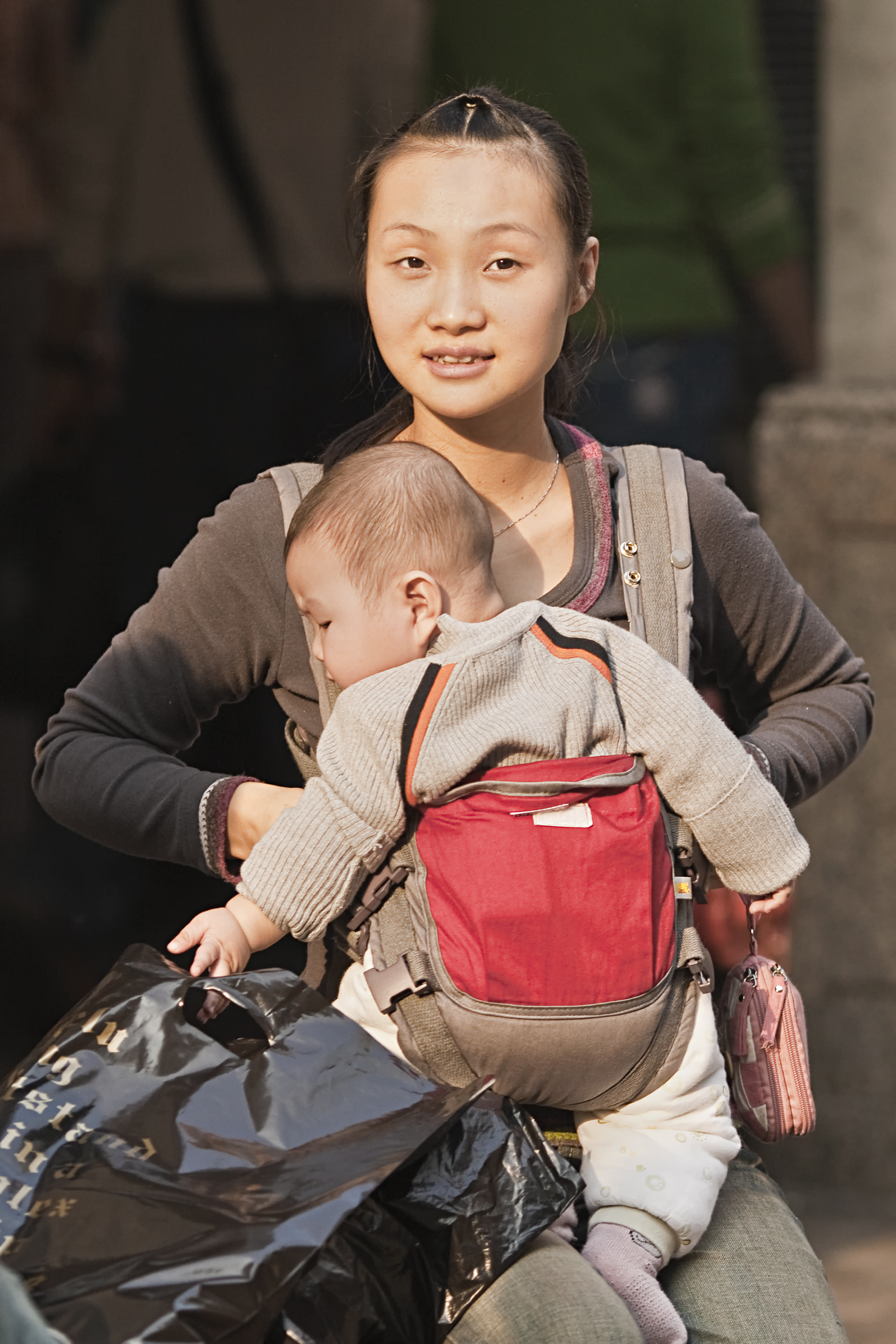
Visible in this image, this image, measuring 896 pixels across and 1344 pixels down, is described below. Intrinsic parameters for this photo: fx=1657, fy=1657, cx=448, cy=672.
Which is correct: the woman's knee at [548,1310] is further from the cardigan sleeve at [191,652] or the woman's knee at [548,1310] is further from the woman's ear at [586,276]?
the woman's ear at [586,276]

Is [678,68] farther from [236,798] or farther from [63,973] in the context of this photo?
[236,798]

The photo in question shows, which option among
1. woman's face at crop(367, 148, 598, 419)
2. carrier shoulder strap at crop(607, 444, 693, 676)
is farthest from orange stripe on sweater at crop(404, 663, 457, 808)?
woman's face at crop(367, 148, 598, 419)

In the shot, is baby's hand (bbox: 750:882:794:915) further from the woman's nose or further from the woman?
the woman's nose

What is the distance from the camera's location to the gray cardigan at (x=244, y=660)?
79.0 inches

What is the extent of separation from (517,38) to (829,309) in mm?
1430

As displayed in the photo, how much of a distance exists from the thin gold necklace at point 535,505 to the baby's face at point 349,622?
308mm

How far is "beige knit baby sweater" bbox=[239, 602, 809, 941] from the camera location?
178cm

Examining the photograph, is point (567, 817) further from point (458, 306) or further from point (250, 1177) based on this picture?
point (458, 306)

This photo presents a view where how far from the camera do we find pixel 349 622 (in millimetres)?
1871

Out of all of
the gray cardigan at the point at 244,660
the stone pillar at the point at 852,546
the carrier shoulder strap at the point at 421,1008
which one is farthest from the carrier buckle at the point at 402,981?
the stone pillar at the point at 852,546

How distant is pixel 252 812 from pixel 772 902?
63 cm

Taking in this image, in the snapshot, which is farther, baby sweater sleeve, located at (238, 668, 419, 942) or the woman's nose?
the woman's nose

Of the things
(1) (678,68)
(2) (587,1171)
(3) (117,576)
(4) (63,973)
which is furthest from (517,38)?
(2) (587,1171)

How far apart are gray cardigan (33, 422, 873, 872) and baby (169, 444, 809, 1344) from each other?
0.15m
